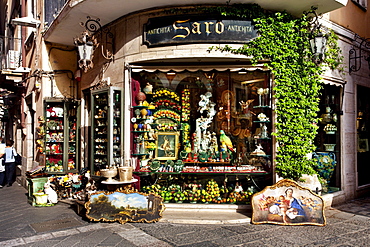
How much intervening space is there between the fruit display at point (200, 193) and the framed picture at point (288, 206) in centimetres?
99

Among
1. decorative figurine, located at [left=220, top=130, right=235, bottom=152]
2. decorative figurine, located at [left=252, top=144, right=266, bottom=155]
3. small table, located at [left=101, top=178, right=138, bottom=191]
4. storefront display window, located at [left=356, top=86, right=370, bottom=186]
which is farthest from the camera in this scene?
storefront display window, located at [left=356, top=86, right=370, bottom=186]

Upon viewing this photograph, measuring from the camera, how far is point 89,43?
7.59 meters

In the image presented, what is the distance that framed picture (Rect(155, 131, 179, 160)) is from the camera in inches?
330

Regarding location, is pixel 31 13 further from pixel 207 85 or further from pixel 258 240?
pixel 258 240

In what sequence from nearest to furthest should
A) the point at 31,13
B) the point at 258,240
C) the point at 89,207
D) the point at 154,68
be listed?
the point at 258,240
the point at 89,207
the point at 154,68
the point at 31,13

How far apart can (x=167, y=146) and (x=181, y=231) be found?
9.21ft

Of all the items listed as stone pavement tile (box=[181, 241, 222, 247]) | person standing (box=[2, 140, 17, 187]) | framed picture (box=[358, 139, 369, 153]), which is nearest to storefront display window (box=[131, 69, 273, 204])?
stone pavement tile (box=[181, 241, 222, 247])

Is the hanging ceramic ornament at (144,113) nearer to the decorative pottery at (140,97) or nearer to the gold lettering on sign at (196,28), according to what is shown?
the decorative pottery at (140,97)

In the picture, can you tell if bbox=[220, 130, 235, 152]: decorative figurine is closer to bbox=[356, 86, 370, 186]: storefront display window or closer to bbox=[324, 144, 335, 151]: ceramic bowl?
bbox=[324, 144, 335, 151]: ceramic bowl

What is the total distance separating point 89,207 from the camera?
664 cm

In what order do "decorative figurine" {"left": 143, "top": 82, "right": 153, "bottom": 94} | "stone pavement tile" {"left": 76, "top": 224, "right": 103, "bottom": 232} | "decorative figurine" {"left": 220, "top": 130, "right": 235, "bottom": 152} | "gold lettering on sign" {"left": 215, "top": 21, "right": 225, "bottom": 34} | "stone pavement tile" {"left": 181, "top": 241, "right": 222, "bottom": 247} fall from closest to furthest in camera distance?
"stone pavement tile" {"left": 181, "top": 241, "right": 222, "bottom": 247}, "stone pavement tile" {"left": 76, "top": 224, "right": 103, "bottom": 232}, "gold lettering on sign" {"left": 215, "top": 21, "right": 225, "bottom": 34}, "decorative figurine" {"left": 143, "top": 82, "right": 153, "bottom": 94}, "decorative figurine" {"left": 220, "top": 130, "right": 235, "bottom": 152}

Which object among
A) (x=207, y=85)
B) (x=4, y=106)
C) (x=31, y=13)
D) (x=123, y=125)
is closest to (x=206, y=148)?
(x=207, y=85)

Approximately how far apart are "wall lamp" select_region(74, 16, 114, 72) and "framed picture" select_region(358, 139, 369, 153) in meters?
7.61

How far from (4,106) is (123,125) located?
13060 mm
